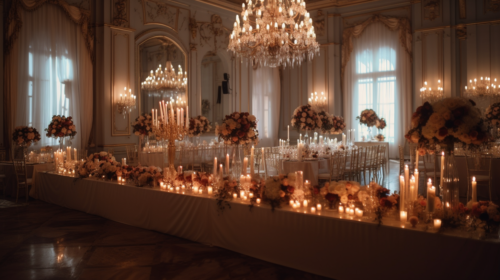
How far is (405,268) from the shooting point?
3.13 metres

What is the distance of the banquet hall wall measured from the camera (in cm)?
1018

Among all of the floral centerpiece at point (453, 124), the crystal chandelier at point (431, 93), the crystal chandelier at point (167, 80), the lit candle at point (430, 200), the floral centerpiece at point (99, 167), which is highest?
the crystal chandelier at point (167, 80)

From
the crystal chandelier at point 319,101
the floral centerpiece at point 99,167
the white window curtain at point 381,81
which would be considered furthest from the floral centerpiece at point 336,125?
the floral centerpiece at point 99,167

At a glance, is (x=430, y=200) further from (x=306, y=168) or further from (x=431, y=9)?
(x=431, y=9)

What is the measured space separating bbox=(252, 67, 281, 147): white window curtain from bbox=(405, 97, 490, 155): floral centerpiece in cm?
1153

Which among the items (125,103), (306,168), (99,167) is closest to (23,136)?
(99,167)

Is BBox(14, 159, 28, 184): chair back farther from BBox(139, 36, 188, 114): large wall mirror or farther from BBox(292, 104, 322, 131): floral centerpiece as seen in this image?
BBox(292, 104, 322, 131): floral centerpiece

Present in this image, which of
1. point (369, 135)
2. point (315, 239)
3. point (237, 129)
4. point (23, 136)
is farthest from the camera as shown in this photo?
point (369, 135)

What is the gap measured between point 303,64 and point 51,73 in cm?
886

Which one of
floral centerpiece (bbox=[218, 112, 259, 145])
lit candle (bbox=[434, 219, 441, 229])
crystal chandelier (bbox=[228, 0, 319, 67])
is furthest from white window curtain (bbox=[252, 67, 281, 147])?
lit candle (bbox=[434, 219, 441, 229])

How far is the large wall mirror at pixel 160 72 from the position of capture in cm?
1154

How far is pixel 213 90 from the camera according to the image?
522 inches

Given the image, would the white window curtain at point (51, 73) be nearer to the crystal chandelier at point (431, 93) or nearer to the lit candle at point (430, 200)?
the lit candle at point (430, 200)

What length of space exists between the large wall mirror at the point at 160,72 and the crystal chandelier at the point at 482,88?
8.32 meters
